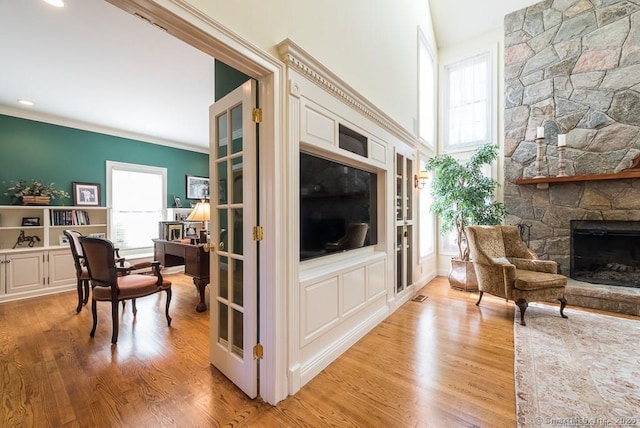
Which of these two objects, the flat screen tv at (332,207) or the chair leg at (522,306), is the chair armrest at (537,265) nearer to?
the chair leg at (522,306)

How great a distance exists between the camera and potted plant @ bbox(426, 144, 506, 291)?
4109 mm

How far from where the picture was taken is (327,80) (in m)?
2.07

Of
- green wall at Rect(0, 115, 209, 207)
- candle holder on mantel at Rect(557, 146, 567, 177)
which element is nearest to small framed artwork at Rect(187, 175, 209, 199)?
green wall at Rect(0, 115, 209, 207)

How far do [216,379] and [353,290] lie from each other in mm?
1308

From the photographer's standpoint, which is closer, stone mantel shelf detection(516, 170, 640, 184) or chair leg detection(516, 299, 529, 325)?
chair leg detection(516, 299, 529, 325)

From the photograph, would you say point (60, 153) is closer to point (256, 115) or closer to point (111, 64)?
point (111, 64)

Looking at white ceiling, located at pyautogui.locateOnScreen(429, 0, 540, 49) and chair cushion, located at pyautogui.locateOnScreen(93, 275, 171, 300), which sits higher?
white ceiling, located at pyautogui.locateOnScreen(429, 0, 540, 49)

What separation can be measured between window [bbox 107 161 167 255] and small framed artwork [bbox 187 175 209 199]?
1.65ft

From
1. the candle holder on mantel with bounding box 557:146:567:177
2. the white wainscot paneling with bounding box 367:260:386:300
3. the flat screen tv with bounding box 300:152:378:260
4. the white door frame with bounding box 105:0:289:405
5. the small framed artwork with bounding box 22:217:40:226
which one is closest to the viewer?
the white door frame with bounding box 105:0:289:405

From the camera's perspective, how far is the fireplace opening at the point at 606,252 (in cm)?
355

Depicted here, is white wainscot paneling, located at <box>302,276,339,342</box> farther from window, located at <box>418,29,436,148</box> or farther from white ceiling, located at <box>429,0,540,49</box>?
white ceiling, located at <box>429,0,540,49</box>

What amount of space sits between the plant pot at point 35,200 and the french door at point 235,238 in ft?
12.3

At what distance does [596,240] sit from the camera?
3770 mm

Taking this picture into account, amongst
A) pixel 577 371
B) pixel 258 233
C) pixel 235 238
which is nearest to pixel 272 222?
pixel 258 233
